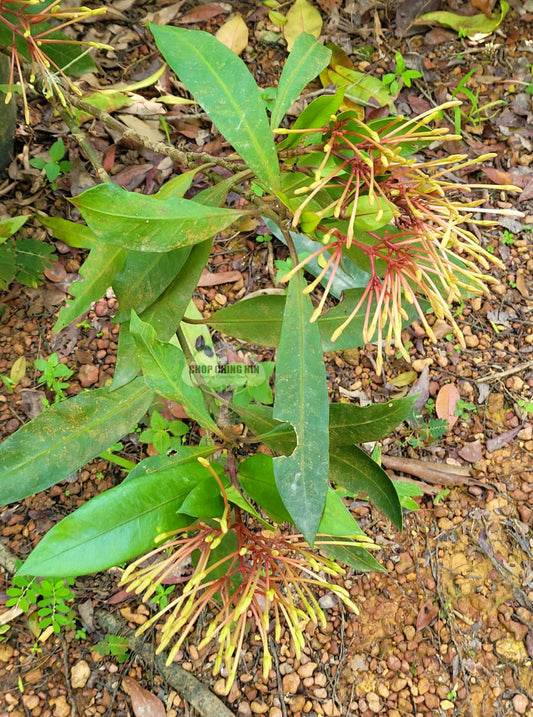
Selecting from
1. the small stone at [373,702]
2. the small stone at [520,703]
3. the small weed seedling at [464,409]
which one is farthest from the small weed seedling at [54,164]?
the small stone at [520,703]

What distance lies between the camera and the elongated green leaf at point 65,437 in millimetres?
985

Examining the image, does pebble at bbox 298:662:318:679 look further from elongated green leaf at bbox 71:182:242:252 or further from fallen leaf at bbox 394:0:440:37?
fallen leaf at bbox 394:0:440:37

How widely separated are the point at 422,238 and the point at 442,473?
1.10 metres

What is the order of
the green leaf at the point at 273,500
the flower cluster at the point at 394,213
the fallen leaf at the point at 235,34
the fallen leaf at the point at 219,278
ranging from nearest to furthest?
the flower cluster at the point at 394,213 → the green leaf at the point at 273,500 → the fallen leaf at the point at 219,278 → the fallen leaf at the point at 235,34

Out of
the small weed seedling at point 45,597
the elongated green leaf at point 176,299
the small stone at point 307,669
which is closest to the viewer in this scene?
the elongated green leaf at point 176,299

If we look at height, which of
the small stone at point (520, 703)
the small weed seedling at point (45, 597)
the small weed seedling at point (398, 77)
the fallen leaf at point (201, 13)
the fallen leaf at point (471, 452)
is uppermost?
the fallen leaf at point (201, 13)

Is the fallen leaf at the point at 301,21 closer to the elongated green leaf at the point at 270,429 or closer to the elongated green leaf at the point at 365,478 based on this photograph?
the elongated green leaf at the point at 270,429

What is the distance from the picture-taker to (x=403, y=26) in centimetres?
220

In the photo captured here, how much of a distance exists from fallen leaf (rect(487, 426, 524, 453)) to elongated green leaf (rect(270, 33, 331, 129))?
47.6 inches

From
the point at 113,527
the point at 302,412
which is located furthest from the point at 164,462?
the point at 302,412

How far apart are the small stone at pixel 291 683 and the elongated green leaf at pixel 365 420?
2.53 ft

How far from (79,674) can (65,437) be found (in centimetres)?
72

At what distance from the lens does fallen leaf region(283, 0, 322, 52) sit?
2.11m

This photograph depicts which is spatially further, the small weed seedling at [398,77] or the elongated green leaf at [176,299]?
the small weed seedling at [398,77]
